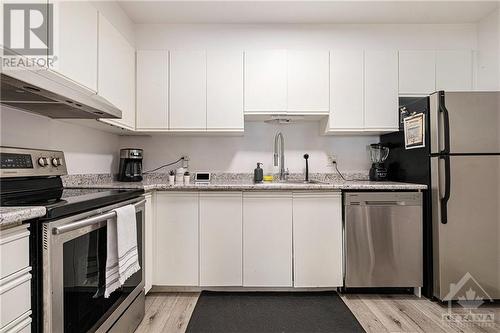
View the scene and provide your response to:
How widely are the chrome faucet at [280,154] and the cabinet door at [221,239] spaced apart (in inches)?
27.4

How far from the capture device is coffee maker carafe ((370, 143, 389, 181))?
8.71 ft

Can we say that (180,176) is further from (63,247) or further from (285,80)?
(63,247)

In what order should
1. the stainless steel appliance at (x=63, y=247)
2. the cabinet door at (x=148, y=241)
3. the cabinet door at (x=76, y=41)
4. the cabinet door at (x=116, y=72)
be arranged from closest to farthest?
the stainless steel appliance at (x=63, y=247), the cabinet door at (x=76, y=41), the cabinet door at (x=116, y=72), the cabinet door at (x=148, y=241)

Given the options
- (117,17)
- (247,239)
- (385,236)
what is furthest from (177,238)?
(117,17)

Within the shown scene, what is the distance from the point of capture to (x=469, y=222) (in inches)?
79.5

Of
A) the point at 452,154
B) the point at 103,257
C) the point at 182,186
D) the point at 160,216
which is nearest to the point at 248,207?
the point at 182,186

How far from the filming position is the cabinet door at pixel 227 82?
2.48 metres

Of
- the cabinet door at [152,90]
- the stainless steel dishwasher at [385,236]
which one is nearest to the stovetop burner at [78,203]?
the cabinet door at [152,90]

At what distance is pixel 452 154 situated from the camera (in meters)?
2.00

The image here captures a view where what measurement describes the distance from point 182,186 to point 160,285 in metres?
0.83

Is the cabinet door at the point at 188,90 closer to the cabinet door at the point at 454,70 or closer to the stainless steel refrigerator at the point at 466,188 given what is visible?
the stainless steel refrigerator at the point at 466,188

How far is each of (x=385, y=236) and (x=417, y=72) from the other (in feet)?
5.14

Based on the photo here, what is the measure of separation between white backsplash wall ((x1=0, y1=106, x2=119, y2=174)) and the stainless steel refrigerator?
2.72m

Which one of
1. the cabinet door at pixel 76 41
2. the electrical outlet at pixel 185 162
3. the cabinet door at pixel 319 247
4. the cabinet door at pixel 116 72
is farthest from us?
the electrical outlet at pixel 185 162
